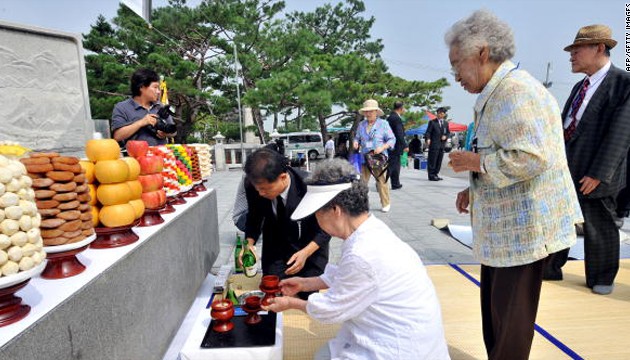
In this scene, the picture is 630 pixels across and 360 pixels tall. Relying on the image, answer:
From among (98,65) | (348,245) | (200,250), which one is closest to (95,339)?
(348,245)

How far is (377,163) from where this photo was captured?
5625mm

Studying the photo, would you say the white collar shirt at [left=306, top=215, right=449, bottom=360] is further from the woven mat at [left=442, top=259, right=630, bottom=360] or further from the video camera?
the video camera

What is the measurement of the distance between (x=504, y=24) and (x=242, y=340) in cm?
179

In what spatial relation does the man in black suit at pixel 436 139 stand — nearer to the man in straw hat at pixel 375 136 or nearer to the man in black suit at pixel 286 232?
the man in straw hat at pixel 375 136

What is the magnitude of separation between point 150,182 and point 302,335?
4.30ft

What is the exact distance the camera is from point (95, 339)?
52.0 inches

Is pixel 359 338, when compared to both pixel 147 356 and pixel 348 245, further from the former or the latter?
pixel 147 356

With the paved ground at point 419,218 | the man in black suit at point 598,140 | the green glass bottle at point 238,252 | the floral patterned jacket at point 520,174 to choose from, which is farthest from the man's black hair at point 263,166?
the man in black suit at point 598,140

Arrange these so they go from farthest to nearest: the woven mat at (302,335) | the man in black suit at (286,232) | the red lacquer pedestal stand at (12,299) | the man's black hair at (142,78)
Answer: the man's black hair at (142,78)
the man in black suit at (286,232)
the woven mat at (302,335)
the red lacquer pedestal stand at (12,299)

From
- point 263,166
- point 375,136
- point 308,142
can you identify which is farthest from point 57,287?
point 308,142

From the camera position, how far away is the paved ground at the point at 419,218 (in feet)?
12.9

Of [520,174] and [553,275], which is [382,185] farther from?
[520,174]

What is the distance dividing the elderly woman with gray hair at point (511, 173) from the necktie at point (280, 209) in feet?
3.80

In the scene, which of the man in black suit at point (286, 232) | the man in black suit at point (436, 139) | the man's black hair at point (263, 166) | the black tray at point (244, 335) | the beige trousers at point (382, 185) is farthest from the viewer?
the man in black suit at point (436, 139)
